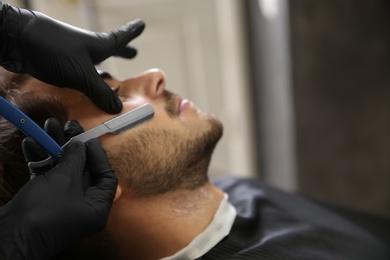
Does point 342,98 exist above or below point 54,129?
below

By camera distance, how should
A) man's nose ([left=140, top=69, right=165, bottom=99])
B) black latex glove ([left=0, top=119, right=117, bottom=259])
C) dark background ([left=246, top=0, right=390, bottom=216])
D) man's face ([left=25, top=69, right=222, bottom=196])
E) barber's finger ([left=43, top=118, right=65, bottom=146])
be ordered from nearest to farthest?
black latex glove ([left=0, top=119, right=117, bottom=259]) < barber's finger ([left=43, top=118, right=65, bottom=146]) < man's face ([left=25, top=69, right=222, bottom=196]) < man's nose ([left=140, top=69, right=165, bottom=99]) < dark background ([left=246, top=0, right=390, bottom=216])

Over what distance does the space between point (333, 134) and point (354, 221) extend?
0.63m

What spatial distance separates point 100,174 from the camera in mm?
786

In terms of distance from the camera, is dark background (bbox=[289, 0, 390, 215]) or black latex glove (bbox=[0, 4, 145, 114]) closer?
black latex glove (bbox=[0, 4, 145, 114])

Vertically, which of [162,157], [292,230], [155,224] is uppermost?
[162,157]

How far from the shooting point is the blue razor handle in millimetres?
729

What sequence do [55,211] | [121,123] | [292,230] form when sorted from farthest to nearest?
[292,230], [121,123], [55,211]

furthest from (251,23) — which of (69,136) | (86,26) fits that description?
(69,136)

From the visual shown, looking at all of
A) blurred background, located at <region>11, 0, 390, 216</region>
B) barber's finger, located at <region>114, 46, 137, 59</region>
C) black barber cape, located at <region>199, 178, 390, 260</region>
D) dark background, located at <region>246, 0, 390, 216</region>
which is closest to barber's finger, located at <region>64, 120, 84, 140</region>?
barber's finger, located at <region>114, 46, 137, 59</region>

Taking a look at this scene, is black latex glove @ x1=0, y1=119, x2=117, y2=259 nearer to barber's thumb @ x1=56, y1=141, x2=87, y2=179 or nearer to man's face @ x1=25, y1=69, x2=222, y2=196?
barber's thumb @ x1=56, y1=141, x2=87, y2=179

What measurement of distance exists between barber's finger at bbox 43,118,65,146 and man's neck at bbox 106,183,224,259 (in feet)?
0.65

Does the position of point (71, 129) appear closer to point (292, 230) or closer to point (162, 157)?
point (162, 157)

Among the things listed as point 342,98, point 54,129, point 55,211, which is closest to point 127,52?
point 54,129

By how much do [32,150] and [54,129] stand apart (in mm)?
59
